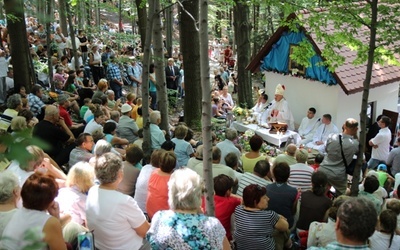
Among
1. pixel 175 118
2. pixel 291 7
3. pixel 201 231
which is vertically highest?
pixel 291 7

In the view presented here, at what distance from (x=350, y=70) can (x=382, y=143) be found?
12.7 feet

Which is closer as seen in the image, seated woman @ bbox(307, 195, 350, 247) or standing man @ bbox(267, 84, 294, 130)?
seated woman @ bbox(307, 195, 350, 247)

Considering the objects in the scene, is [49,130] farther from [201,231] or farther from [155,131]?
[201,231]

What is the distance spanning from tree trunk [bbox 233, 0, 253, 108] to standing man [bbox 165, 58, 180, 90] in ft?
7.54

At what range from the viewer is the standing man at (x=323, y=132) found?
12.4 m

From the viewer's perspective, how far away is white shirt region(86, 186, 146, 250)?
4.26 metres

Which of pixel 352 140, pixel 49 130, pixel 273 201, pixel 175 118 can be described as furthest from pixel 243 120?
pixel 273 201

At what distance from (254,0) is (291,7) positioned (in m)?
1.13

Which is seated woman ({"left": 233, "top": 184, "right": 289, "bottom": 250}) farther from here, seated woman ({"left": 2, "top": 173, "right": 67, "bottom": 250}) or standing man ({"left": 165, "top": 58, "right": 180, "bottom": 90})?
standing man ({"left": 165, "top": 58, "right": 180, "bottom": 90})

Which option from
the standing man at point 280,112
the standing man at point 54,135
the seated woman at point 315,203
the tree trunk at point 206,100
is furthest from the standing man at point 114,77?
the tree trunk at point 206,100

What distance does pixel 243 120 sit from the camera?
47.4ft

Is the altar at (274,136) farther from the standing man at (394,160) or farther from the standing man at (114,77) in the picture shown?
the standing man at (114,77)

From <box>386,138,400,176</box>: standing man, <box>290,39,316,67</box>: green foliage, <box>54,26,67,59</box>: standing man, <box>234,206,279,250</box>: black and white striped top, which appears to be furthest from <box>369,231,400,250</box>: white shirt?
<box>54,26,67,59</box>: standing man

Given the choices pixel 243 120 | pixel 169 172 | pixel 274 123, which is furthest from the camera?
pixel 243 120
